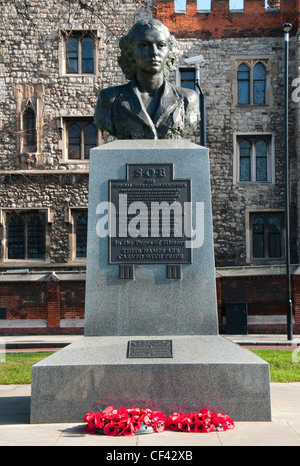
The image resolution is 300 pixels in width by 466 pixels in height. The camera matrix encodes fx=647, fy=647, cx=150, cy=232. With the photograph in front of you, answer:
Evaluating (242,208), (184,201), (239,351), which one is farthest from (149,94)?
(242,208)

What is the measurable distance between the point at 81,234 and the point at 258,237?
723cm

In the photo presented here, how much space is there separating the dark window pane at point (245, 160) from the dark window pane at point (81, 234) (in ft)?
22.2

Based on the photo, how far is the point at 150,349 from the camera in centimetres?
604

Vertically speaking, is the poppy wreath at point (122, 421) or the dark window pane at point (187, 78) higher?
the dark window pane at point (187, 78)

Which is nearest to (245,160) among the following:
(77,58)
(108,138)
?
(108,138)

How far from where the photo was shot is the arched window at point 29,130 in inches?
1054

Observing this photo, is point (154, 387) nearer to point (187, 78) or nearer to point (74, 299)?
point (74, 299)

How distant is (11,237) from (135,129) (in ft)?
65.6

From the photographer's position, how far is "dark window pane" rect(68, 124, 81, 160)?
87.8ft

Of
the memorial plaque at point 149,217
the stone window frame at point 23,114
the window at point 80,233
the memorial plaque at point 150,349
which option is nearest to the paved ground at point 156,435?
the memorial plaque at point 150,349

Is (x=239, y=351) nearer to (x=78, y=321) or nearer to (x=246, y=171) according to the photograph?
(x=78, y=321)

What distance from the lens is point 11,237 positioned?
26.4 metres

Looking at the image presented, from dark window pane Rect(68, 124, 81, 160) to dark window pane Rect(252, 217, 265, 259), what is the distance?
25.5 feet

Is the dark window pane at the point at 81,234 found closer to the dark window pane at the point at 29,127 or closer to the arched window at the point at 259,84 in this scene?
the dark window pane at the point at 29,127
